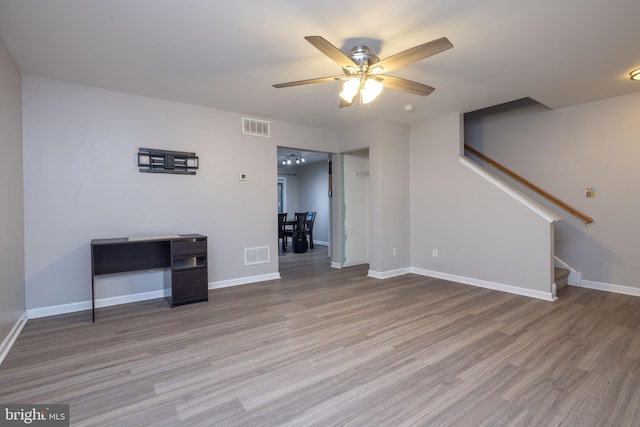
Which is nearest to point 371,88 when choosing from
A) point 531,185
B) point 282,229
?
point 531,185

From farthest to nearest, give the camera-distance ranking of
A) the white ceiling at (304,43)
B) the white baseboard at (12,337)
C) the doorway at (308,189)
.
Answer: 1. the doorway at (308,189)
2. the white baseboard at (12,337)
3. the white ceiling at (304,43)

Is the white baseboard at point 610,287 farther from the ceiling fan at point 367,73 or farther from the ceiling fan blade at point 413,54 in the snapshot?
the ceiling fan blade at point 413,54

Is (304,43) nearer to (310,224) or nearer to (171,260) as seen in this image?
(171,260)

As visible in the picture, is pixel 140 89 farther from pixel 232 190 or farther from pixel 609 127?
pixel 609 127

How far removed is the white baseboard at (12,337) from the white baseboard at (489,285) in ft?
16.5

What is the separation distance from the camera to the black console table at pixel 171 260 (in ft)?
11.8

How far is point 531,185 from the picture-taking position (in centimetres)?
483

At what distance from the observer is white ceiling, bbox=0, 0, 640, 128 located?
2182mm

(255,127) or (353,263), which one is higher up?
(255,127)

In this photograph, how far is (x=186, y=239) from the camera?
3709 mm

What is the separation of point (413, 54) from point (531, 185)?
12.3ft

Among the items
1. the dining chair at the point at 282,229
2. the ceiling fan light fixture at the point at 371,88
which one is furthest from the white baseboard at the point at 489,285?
the dining chair at the point at 282,229

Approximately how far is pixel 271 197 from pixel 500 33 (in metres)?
3.52

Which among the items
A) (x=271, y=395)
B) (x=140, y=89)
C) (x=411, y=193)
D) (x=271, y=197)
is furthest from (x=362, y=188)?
(x=271, y=395)
